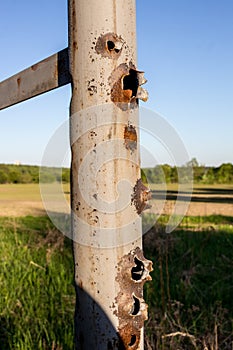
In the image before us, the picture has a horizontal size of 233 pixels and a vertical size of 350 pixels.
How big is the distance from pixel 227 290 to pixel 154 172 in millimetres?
2482

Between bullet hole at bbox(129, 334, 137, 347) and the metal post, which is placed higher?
the metal post

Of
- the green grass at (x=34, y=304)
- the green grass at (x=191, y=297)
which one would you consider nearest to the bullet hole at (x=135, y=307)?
the green grass at (x=191, y=297)

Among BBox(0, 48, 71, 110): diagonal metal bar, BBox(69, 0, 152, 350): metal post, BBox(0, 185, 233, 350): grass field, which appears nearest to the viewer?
BBox(69, 0, 152, 350): metal post

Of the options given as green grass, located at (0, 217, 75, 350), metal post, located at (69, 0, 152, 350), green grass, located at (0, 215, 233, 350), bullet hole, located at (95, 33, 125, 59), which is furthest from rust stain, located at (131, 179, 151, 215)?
green grass, located at (0, 217, 75, 350)

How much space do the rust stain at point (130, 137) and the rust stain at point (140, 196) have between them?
0.09 m

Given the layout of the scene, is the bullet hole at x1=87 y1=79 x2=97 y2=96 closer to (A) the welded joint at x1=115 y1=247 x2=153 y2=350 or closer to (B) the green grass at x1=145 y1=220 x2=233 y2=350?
(A) the welded joint at x1=115 y1=247 x2=153 y2=350

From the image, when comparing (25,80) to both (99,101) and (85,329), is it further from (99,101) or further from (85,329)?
(85,329)

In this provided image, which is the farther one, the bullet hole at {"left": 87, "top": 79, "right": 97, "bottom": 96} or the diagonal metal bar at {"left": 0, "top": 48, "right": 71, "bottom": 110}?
the diagonal metal bar at {"left": 0, "top": 48, "right": 71, "bottom": 110}

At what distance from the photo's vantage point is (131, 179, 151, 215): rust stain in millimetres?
1049

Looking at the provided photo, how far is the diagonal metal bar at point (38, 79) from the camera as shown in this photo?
3.84 feet

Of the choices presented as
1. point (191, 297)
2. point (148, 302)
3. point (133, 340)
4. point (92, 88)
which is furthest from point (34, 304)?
point (92, 88)

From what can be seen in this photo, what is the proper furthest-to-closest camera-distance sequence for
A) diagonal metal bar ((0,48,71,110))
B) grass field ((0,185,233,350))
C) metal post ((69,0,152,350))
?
grass field ((0,185,233,350)), diagonal metal bar ((0,48,71,110)), metal post ((69,0,152,350))

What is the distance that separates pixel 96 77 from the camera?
101 centimetres

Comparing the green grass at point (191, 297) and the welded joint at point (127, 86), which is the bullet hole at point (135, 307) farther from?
the green grass at point (191, 297)
